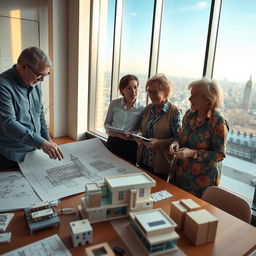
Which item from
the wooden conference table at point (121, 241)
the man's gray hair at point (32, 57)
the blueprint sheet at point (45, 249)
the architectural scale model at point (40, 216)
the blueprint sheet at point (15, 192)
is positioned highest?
the man's gray hair at point (32, 57)

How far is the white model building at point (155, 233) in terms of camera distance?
851 mm

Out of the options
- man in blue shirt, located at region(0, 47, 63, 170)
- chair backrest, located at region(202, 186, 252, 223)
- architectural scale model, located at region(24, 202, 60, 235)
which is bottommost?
chair backrest, located at region(202, 186, 252, 223)

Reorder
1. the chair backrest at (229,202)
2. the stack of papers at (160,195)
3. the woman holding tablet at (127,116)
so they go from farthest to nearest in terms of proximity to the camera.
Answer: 1. the woman holding tablet at (127,116)
2. the chair backrest at (229,202)
3. the stack of papers at (160,195)

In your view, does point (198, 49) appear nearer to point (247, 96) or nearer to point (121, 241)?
point (247, 96)

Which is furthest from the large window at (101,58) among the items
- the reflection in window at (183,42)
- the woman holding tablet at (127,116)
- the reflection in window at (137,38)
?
the woman holding tablet at (127,116)

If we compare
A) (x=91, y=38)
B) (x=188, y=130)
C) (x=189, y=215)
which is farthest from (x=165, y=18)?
(x=189, y=215)

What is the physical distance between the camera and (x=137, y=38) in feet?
10.4

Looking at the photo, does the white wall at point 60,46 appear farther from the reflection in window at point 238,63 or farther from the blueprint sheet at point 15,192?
the blueprint sheet at point 15,192

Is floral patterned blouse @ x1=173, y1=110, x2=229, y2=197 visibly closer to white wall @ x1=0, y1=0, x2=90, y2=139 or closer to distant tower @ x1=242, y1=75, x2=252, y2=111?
distant tower @ x1=242, y1=75, x2=252, y2=111

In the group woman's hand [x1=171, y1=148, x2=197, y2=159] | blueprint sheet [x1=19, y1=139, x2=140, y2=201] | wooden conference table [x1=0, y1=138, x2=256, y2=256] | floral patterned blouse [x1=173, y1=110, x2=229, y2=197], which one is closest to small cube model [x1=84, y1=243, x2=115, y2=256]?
wooden conference table [x1=0, y1=138, x2=256, y2=256]

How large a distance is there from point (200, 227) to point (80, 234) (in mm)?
461

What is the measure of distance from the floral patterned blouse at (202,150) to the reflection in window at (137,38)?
1.55 m

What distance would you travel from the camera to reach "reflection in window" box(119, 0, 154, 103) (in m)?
3.00

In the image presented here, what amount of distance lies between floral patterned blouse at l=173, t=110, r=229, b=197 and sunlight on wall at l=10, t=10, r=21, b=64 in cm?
308
